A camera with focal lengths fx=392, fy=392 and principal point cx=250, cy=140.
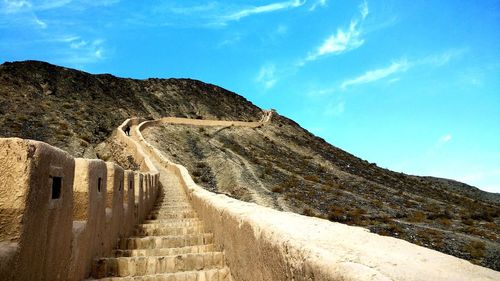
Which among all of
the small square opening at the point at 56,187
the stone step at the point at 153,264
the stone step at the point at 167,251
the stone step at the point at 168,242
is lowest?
the stone step at the point at 153,264

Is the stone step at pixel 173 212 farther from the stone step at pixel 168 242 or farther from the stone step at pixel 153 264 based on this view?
the stone step at pixel 153 264

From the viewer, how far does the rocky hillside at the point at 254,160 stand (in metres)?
24.6

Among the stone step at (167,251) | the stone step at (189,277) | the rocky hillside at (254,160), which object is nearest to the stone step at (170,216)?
the stone step at (167,251)

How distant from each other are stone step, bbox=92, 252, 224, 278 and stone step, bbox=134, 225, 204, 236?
2217 mm

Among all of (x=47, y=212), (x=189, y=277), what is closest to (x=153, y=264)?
(x=189, y=277)

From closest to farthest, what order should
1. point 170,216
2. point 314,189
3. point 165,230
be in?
point 165,230
point 170,216
point 314,189

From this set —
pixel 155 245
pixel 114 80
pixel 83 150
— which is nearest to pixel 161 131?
pixel 83 150

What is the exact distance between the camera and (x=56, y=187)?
3477 mm

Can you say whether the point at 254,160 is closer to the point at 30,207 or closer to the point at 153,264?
the point at 153,264

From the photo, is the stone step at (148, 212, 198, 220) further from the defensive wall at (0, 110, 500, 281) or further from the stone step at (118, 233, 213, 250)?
the defensive wall at (0, 110, 500, 281)

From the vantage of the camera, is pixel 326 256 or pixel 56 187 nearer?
pixel 326 256

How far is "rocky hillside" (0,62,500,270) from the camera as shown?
969 inches

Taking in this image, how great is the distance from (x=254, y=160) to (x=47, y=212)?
116ft

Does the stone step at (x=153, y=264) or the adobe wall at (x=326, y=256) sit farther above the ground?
the adobe wall at (x=326, y=256)
